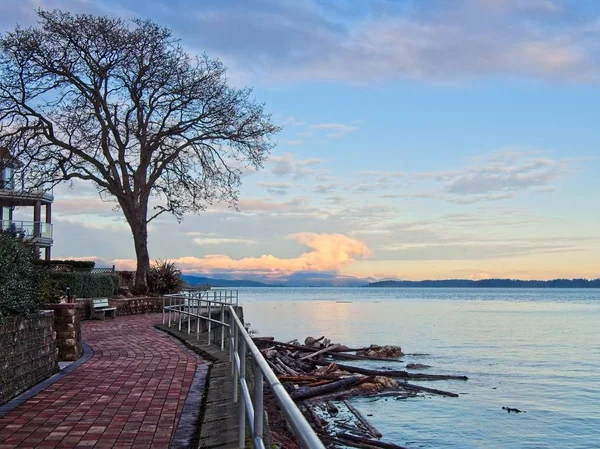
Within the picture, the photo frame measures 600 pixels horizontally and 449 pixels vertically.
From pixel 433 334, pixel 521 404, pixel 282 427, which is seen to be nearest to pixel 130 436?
pixel 282 427

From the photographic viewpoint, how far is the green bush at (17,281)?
8.61 metres

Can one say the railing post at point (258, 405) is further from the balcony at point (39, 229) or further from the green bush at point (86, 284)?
the balcony at point (39, 229)

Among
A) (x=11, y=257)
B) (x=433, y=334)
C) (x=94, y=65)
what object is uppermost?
(x=94, y=65)

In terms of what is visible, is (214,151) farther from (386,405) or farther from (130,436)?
(130,436)

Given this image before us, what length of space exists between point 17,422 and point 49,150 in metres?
25.0

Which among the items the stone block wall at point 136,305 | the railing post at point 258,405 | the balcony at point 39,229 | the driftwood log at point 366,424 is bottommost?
the driftwood log at point 366,424

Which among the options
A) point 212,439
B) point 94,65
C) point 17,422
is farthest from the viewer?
point 94,65

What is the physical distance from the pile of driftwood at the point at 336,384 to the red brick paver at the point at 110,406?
10.3 feet

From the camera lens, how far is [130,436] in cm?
655

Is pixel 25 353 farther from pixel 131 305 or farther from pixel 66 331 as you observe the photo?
pixel 131 305

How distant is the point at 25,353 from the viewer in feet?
29.5

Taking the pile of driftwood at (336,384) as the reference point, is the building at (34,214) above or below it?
above

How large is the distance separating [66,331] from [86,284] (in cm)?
1389

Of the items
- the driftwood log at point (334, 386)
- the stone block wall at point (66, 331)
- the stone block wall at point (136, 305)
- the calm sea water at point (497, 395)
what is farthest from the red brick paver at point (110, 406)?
the stone block wall at point (136, 305)
